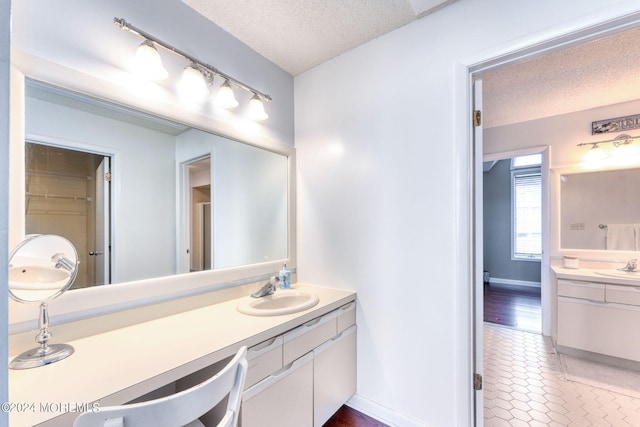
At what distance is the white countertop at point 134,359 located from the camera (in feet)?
2.35

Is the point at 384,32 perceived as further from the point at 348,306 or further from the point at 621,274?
the point at 621,274

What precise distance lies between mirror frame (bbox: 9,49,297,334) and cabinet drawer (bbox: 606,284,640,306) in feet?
9.70

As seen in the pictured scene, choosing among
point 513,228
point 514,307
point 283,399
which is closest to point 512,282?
point 513,228

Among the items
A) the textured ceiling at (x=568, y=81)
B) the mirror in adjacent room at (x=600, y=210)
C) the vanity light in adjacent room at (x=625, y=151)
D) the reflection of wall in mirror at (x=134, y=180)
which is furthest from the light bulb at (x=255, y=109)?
the vanity light in adjacent room at (x=625, y=151)

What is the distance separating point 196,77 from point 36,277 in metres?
1.15

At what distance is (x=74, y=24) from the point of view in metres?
1.09

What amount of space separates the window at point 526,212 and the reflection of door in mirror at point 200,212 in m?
5.55

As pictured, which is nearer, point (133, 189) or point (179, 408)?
point (179, 408)

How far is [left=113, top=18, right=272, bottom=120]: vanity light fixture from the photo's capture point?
1.22m

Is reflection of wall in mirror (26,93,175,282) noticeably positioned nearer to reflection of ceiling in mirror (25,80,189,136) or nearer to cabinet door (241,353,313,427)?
reflection of ceiling in mirror (25,80,189,136)

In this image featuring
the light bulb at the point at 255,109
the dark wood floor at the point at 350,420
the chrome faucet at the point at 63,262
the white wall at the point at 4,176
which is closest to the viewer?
the white wall at the point at 4,176

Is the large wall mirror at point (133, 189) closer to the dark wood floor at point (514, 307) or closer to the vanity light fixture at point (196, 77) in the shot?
the vanity light fixture at point (196, 77)

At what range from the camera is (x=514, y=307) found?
3848 millimetres

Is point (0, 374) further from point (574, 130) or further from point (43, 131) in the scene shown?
point (574, 130)
